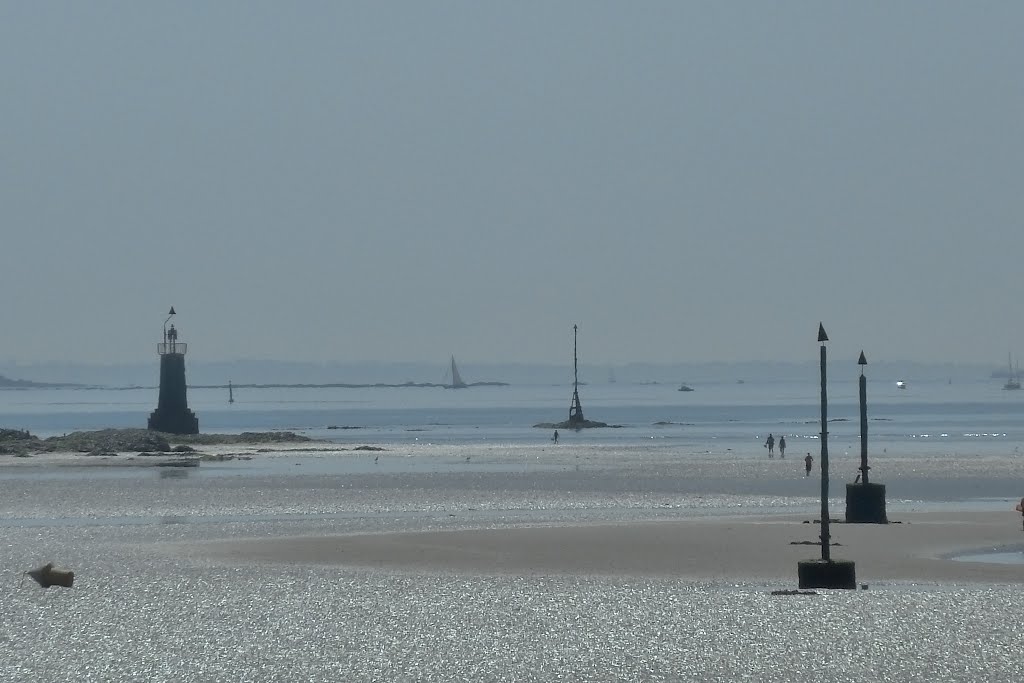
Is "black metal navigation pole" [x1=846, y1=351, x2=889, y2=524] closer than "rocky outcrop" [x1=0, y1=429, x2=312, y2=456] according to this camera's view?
Yes

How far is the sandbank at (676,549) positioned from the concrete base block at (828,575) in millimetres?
1260

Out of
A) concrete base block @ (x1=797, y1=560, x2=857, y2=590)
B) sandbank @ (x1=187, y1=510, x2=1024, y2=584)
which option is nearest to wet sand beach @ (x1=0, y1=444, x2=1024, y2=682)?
sandbank @ (x1=187, y1=510, x2=1024, y2=584)

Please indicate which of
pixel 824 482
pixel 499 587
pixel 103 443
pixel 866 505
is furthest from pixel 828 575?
pixel 103 443

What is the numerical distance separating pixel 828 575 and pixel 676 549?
6129 millimetres

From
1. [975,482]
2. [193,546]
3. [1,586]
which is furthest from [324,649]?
[975,482]

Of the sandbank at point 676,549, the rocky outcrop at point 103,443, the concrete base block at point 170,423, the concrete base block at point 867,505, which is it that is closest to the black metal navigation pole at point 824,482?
the sandbank at point 676,549

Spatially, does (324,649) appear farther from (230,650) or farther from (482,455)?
(482,455)

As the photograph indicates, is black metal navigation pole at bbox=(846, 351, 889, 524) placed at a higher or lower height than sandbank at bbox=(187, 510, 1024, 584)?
higher

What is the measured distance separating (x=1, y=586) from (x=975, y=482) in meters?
33.9

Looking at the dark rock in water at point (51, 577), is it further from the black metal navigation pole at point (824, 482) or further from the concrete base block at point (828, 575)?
the black metal navigation pole at point (824, 482)

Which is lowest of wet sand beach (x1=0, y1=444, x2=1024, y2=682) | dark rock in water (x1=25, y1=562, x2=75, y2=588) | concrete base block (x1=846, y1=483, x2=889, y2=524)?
wet sand beach (x1=0, y1=444, x2=1024, y2=682)

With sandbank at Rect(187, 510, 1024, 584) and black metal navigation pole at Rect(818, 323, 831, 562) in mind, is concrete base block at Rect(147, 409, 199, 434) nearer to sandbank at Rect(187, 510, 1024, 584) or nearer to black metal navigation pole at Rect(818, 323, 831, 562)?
sandbank at Rect(187, 510, 1024, 584)

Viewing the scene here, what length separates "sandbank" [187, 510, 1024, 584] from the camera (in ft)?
86.5

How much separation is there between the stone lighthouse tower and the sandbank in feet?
163
